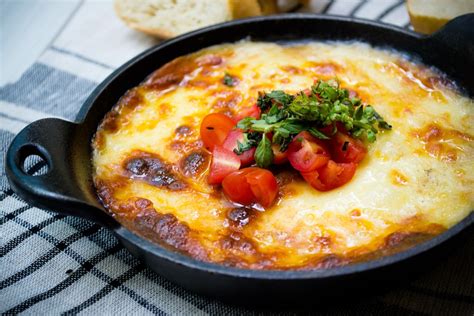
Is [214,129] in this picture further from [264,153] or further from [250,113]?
[264,153]

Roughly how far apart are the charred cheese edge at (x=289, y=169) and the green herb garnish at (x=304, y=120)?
4.8 inches

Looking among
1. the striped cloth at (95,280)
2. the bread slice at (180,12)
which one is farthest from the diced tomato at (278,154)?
the bread slice at (180,12)

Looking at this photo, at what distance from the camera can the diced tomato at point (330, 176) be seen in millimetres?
2229

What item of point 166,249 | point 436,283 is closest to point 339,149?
point 436,283

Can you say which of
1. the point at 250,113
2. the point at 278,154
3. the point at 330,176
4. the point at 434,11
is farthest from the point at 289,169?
the point at 434,11

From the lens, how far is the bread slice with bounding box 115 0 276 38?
352cm

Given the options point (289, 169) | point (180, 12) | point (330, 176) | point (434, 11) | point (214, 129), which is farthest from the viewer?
point (180, 12)

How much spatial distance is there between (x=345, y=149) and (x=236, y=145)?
0.46 metres

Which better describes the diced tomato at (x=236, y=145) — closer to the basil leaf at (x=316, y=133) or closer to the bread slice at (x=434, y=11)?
the basil leaf at (x=316, y=133)

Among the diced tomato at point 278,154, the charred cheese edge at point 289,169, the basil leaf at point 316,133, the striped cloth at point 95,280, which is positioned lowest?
the striped cloth at point 95,280

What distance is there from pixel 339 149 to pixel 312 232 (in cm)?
40

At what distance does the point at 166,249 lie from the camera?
198cm

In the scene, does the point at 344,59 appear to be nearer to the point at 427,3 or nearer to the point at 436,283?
the point at 427,3

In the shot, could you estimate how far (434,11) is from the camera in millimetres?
3184
